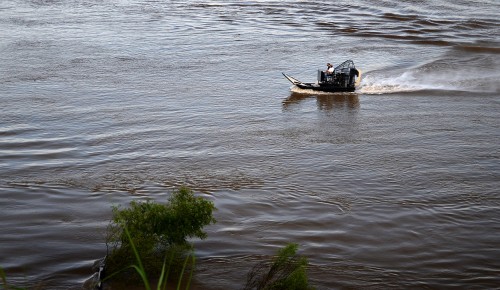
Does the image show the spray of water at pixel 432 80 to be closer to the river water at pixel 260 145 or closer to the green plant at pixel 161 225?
the river water at pixel 260 145

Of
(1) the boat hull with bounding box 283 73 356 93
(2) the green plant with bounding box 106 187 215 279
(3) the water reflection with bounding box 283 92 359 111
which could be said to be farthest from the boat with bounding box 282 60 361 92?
(2) the green plant with bounding box 106 187 215 279

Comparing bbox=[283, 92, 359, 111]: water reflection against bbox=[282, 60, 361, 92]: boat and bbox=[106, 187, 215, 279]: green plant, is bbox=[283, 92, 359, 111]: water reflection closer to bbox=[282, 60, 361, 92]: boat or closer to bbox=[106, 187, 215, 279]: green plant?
bbox=[282, 60, 361, 92]: boat

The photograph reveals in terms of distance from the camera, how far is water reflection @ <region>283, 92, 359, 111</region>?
2938 centimetres

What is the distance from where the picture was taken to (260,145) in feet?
77.3

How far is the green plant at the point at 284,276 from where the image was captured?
11938 millimetres

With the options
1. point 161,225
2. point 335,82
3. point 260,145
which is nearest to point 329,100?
point 335,82

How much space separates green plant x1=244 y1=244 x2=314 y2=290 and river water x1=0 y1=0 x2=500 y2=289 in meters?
0.57

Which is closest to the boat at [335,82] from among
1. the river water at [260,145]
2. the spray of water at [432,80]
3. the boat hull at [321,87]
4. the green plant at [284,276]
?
the boat hull at [321,87]

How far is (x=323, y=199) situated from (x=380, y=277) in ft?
15.2

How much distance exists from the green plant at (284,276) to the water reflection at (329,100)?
1618 cm

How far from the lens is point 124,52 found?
37.6m

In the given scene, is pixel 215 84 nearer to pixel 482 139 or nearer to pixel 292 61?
pixel 292 61

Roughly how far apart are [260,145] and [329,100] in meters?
8.05

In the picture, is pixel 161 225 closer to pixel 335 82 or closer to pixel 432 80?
pixel 335 82
